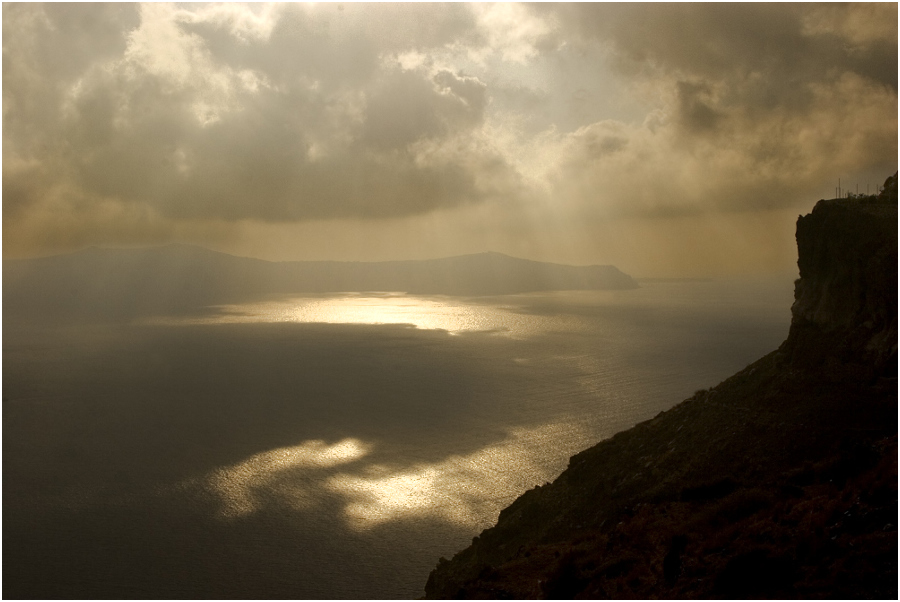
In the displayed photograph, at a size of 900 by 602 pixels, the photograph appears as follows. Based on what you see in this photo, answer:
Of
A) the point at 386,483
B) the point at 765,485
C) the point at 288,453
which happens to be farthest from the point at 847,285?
the point at 288,453

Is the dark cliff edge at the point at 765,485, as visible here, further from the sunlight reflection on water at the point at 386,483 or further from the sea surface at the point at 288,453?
the sunlight reflection on water at the point at 386,483

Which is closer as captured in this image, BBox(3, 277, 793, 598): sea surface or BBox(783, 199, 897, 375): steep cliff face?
BBox(783, 199, 897, 375): steep cliff face

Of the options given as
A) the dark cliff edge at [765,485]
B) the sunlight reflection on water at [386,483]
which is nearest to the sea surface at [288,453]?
the sunlight reflection on water at [386,483]

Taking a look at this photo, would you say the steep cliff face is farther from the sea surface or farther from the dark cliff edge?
the sea surface

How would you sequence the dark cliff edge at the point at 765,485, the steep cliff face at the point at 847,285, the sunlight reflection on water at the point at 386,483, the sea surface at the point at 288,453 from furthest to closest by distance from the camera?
the sunlight reflection on water at the point at 386,483, the sea surface at the point at 288,453, the steep cliff face at the point at 847,285, the dark cliff edge at the point at 765,485

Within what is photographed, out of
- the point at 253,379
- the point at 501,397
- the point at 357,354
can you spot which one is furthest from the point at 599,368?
the point at 253,379

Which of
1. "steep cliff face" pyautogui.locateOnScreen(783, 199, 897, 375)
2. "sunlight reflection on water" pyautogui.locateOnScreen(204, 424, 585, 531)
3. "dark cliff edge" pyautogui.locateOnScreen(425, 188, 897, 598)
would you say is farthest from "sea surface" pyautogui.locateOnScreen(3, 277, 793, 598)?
"steep cliff face" pyautogui.locateOnScreen(783, 199, 897, 375)

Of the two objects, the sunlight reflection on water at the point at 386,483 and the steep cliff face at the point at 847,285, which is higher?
the steep cliff face at the point at 847,285
